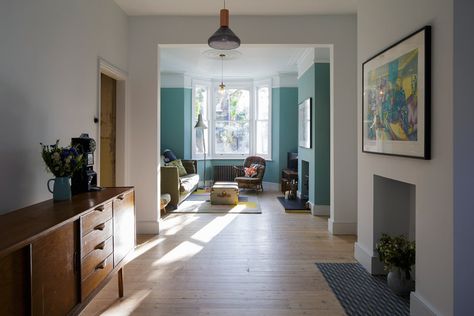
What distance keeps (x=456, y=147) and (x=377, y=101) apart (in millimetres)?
1170

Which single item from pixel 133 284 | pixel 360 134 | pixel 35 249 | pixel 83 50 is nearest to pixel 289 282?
pixel 133 284

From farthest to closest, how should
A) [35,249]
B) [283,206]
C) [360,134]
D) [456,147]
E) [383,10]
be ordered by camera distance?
1. [283,206]
2. [360,134]
3. [383,10]
4. [456,147]
5. [35,249]

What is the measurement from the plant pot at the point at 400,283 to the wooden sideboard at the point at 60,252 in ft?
7.68

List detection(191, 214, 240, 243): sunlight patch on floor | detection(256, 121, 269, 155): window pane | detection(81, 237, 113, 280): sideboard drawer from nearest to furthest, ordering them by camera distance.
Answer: detection(81, 237, 113, 280): sideboard drawer, detection(191, 214, 240, 243): sunlight patch on floor, detection(256, 121, 269, 155): window pane

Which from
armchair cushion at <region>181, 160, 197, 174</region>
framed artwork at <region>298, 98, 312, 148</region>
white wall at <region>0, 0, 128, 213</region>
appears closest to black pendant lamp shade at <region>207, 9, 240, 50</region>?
white wall at <region>0, 0, 128, 213</region>

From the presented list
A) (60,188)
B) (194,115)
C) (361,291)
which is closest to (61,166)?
(60,188)

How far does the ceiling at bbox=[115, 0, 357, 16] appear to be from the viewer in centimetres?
429

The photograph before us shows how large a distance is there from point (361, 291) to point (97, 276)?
222cm

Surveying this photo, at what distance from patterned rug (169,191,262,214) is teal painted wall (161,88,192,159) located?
2.04m

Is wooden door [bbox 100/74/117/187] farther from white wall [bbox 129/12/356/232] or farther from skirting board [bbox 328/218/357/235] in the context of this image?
skirting board [bbox 328/218/357/235]

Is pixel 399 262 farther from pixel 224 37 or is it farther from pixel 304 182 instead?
pixel 304 182

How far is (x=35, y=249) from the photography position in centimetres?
152

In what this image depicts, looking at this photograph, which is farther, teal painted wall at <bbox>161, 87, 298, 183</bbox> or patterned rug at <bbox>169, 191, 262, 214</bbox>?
teal painted wall at <bbox>161, 87, 298, 183</bbox>

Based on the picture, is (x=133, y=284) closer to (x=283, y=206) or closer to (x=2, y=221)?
(x=2, y=221)
